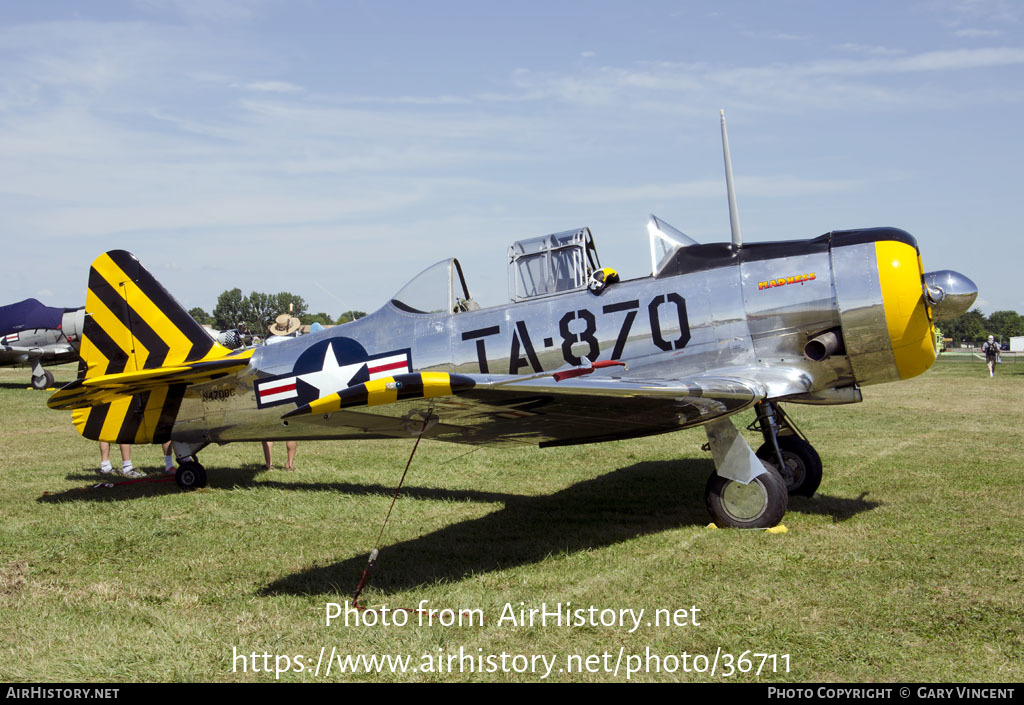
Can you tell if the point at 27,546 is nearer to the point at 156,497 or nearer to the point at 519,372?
the point at 156,497

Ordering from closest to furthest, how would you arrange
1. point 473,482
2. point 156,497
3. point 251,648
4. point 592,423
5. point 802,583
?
1. point 251,648
2. point 802,583
3. point 592,423
4. point 156,497
5. point 473,482

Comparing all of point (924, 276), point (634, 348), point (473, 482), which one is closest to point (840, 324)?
point (924, 276)

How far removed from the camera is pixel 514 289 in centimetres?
720

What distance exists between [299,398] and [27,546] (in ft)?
8.38

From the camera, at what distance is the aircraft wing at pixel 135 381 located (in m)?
7.02

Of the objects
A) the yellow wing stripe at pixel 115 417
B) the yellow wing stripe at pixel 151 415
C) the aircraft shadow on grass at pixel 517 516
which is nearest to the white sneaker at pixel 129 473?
the aircraft shadow on grass at pixel 517 516

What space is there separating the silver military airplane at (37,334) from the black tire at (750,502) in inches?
1139

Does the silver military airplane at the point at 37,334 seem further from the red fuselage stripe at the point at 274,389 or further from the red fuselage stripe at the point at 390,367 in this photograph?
the red fuselage stripe at the point at 390,367

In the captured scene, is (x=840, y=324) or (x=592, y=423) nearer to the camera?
(x=592, y=423)

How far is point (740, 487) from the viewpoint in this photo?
605 centimetres

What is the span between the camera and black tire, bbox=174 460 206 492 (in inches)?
337

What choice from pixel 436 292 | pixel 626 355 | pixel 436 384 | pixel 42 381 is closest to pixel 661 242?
pixel 626 355

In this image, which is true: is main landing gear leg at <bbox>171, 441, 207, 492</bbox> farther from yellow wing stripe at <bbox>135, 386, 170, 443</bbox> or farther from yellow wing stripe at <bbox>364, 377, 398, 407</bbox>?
yellow wing stripe at <bbox>364, 377, 398, 407</bbox>

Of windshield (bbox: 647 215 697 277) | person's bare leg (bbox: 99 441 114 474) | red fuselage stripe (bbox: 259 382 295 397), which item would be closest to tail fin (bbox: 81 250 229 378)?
red fuselage stripe (bbox: 259 382 295 397)
